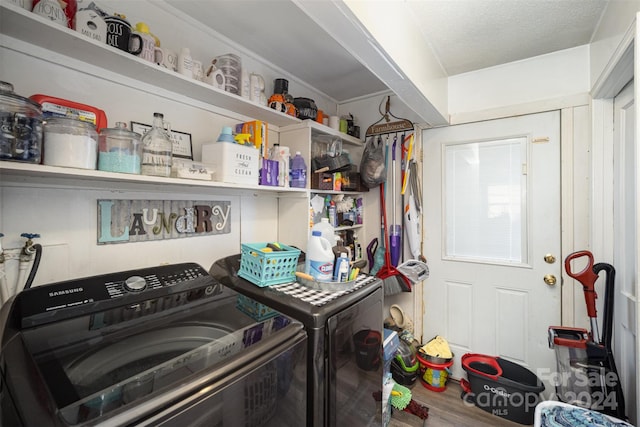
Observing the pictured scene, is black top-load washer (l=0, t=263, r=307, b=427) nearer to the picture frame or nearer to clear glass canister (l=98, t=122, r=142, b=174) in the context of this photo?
clear glass canister (l=98, t=122, r=142, b=174)

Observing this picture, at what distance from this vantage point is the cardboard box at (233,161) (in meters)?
1.33

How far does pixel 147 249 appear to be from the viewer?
132cm

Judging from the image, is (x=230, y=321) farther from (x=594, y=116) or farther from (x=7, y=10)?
(x=594, y=116)

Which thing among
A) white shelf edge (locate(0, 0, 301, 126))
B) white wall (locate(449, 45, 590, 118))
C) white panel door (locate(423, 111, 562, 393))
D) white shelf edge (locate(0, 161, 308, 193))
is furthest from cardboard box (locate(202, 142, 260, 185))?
white wall (locate(449, 45, 590, 118))

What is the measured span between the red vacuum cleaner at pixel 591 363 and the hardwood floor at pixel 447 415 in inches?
20.1

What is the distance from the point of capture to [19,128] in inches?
30.6

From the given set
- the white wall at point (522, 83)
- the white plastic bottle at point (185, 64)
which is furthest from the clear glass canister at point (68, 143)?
the white wall at point (522, 83)

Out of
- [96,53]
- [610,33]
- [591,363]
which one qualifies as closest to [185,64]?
[96,53]

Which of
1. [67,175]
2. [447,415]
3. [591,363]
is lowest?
[447,415]

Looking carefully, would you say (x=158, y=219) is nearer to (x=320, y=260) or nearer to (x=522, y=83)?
(x=320, y=260)

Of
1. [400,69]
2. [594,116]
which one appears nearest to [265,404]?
[400,69]

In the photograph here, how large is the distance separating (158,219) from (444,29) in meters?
2.00

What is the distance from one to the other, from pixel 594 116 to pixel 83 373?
279 centimetres

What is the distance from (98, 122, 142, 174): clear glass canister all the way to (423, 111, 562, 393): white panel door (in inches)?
84.8
